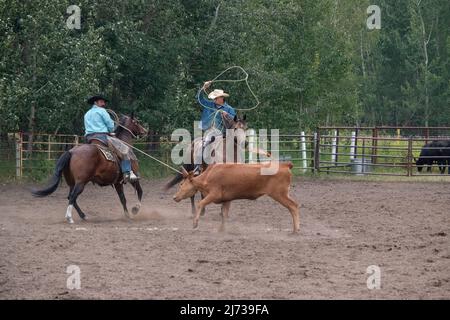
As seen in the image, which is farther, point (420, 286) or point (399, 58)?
point (399, 58)

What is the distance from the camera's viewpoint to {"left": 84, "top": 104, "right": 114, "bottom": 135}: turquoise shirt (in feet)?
44.5

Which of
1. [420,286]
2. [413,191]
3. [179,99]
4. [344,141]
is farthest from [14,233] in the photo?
[344,141]

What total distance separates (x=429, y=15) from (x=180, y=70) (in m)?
28.3

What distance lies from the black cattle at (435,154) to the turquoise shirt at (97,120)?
1230 cm

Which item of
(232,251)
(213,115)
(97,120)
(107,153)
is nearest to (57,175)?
(107,153)

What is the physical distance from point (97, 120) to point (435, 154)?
13499 mm

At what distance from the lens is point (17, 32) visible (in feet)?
69.9

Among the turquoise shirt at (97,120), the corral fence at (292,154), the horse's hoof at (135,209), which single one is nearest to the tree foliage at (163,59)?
the corral fence at (292,154)

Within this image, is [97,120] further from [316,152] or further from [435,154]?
[435,154]

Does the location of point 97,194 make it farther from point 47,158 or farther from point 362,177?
point 362,177

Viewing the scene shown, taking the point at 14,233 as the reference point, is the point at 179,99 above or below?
above

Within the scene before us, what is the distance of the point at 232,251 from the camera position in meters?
10.0

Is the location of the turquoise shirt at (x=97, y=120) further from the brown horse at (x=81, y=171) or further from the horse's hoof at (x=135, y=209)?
the horse's hoof at (x=135, y=209)
